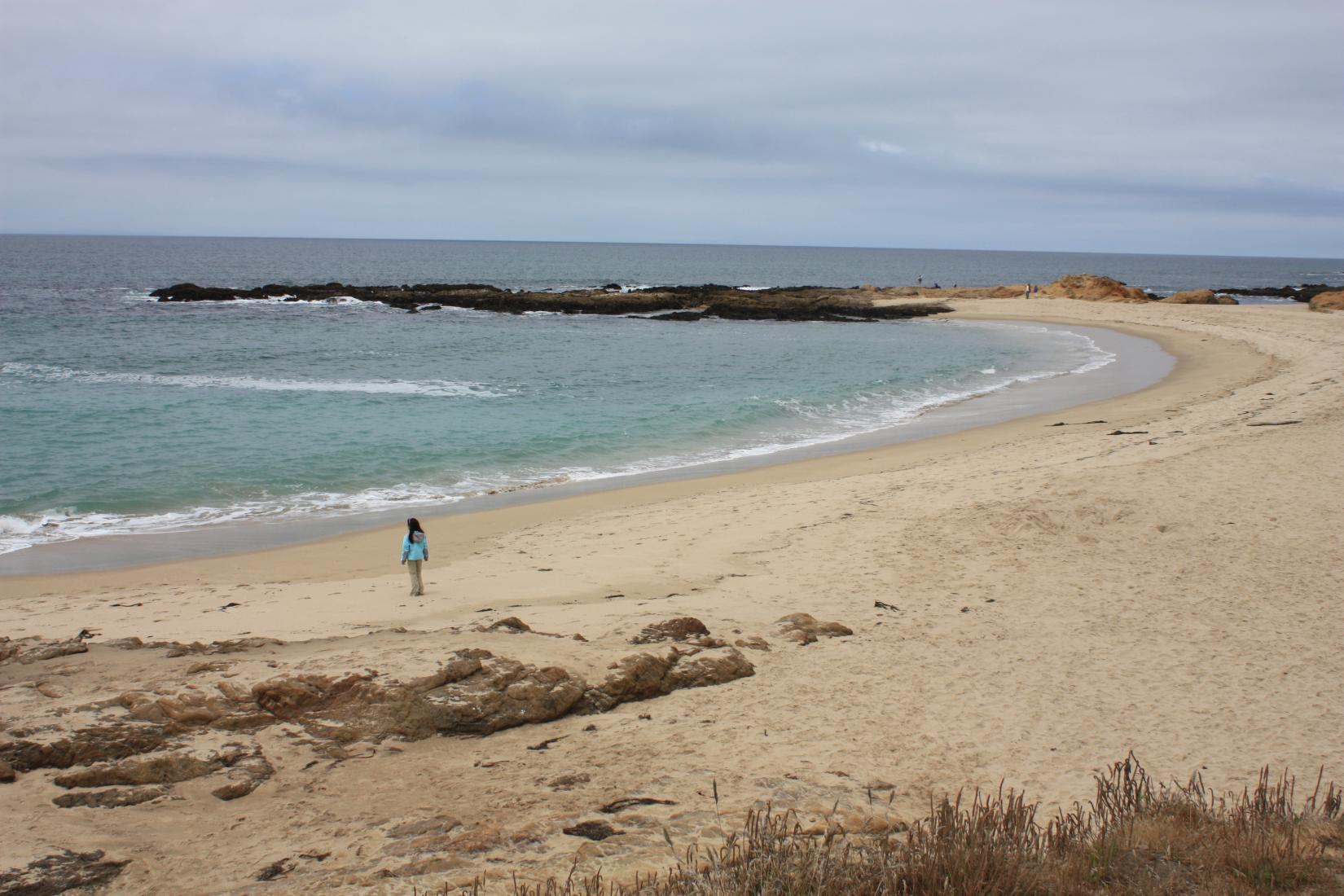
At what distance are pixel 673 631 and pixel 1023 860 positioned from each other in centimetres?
366

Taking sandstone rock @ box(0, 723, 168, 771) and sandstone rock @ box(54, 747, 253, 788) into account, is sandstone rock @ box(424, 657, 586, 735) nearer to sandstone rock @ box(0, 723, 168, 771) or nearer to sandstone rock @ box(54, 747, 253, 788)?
sandstone rock @ box(54, 747, 253, 788)

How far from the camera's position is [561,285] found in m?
78.8

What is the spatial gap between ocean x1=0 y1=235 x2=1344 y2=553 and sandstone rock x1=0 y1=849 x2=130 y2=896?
892 cm

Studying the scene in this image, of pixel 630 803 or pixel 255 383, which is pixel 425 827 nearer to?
pixel 630 803

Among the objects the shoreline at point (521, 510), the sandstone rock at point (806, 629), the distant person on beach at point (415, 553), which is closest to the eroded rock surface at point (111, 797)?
the distant person on beach at point (415, 553)

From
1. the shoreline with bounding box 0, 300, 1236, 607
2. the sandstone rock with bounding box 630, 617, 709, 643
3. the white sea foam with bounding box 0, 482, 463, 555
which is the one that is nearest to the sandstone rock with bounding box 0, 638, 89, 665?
the shoreline with bounding box 0, 300, 1236, 607

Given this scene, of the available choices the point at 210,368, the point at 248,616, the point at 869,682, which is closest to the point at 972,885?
the point at 869,682

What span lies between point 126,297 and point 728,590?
5808 cm

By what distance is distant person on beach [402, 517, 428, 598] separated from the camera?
27.7ft

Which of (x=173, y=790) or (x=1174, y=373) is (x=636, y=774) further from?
(x=1174, y=373)

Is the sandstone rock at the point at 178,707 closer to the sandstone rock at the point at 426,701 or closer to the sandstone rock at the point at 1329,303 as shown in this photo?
the sandstone rock at the point at 426,701

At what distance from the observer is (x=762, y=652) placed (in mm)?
6801

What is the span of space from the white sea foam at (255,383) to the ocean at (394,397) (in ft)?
0.47

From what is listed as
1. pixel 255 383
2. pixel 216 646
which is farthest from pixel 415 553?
pixel 255 383
